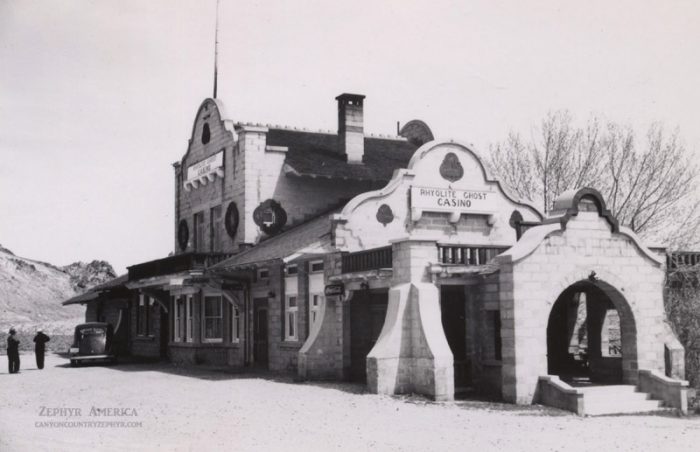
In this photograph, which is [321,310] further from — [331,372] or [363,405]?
[363,405]

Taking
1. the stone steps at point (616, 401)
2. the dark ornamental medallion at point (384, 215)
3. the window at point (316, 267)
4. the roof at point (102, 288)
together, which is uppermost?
the dark ornamental medallion at point (384, 215)

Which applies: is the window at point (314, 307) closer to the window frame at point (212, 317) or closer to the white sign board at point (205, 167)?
the window frame at point (212, 317)

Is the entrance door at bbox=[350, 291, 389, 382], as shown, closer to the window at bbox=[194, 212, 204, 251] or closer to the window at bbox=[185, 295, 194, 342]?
the window at bbox=[185, 295, 194, 342]

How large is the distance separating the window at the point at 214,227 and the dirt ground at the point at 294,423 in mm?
11661

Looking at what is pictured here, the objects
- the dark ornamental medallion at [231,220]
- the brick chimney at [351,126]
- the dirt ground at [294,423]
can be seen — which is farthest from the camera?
the brick chimney at [351,126]

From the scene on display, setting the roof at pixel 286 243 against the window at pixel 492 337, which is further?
the roof at pixel 286 243

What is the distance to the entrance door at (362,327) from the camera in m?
23.7

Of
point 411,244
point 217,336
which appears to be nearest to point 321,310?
point 411,244

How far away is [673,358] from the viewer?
20.3 meters

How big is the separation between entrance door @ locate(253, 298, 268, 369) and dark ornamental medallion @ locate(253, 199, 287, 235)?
2916 mm

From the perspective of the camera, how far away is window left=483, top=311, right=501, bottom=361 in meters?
20.7

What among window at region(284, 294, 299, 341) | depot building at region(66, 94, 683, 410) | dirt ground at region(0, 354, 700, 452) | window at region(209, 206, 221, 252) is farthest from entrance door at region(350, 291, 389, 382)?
window at region(209, 206, 221, 252)

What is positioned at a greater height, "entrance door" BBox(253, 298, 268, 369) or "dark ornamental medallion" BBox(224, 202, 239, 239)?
"dark ornamental medallion" BBox(224, 202, 239, 239)

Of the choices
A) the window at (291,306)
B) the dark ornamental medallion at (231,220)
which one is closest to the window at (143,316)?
the dark ornamental medallion at (231,220)
